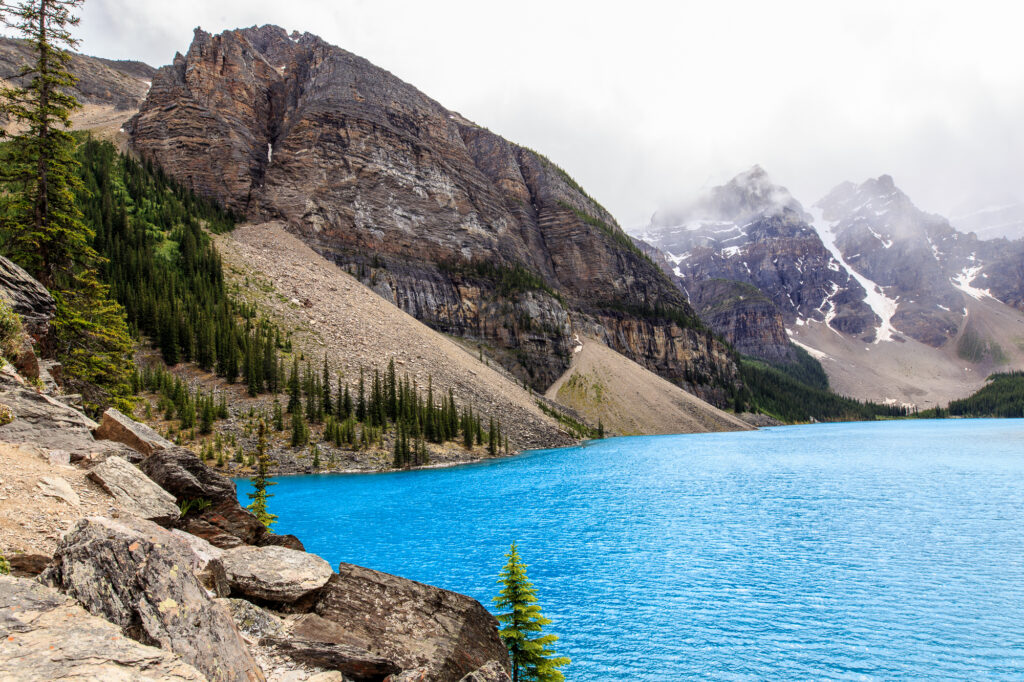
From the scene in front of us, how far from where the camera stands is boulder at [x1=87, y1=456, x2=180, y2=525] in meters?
9.30

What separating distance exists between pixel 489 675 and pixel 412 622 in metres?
2.45

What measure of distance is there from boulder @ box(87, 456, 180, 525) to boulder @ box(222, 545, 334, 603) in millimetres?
1734

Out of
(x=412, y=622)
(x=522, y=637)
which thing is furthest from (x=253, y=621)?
(x=522, y=637)

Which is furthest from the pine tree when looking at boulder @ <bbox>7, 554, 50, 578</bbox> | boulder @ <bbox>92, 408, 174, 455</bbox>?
boulder @ <bbox>92, 408, 174, 455</bbox>

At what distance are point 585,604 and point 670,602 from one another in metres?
3.13

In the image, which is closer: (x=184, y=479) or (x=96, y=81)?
(x=184, y=479)

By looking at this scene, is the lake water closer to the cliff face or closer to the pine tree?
the pine tree

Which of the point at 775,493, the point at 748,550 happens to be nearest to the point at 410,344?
the point at 775,493

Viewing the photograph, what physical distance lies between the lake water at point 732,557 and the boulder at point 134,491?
11.1 m

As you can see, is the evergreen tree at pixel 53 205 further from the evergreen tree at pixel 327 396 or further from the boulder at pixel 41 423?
the evergreen tree at pixel 327 396

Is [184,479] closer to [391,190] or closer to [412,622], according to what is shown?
[412,622]

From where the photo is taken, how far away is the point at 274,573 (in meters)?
8.65

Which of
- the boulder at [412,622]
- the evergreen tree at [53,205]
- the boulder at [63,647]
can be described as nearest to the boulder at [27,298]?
the evergreen tree at [53,205]

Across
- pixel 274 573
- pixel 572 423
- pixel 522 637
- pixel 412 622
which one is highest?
pixel 274 573
